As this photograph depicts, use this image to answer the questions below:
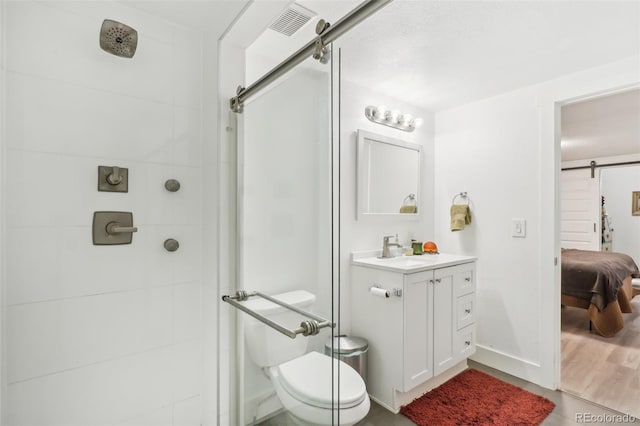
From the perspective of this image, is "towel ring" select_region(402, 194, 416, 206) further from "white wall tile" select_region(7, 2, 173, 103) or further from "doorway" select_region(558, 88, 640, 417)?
"white wall tile" select_region(7, 2, 173, 103)

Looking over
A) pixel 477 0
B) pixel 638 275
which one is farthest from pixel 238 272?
pixel 638 275

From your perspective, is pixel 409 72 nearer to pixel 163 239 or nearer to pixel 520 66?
pixel 520 66

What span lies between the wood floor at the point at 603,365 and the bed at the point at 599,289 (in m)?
0.17

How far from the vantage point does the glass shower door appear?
1.12 meters

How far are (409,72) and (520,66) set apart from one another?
0.73 meters

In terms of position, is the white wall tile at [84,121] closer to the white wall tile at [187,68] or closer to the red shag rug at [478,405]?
the white wall tile at [187,68]

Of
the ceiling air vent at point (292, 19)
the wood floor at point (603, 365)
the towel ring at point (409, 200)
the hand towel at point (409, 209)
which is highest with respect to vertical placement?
the ceiling air vent at point (292, 19)

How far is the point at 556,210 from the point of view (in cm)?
227

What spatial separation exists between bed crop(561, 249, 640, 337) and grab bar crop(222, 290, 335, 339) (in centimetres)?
346

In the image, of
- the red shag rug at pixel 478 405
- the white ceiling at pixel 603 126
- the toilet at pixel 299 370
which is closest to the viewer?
the toilet at pixel 299 370

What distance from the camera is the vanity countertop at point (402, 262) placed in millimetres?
2008

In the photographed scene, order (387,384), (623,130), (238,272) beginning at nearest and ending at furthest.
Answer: (238,272) < (387,384) < (623,130)

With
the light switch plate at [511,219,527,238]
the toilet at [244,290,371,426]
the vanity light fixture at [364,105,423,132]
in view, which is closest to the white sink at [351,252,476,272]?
the light switch plate at [511,219,527,238]

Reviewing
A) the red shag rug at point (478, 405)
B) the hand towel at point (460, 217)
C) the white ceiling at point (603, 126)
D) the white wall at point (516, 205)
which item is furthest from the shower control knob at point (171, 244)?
the white ceiling at point (603, 126)
